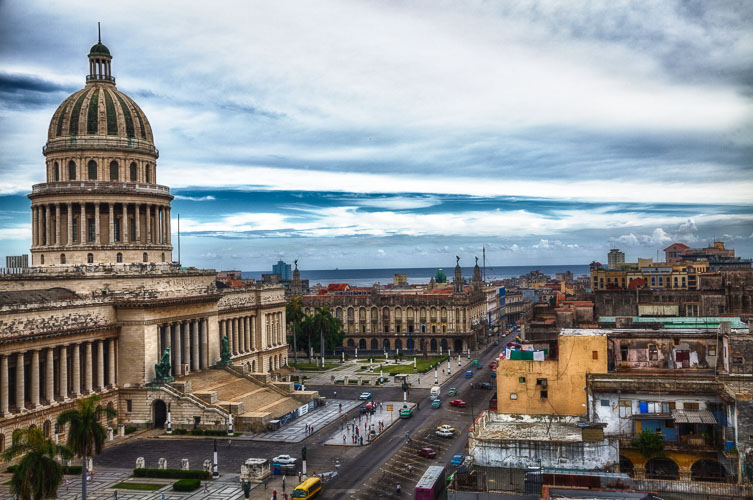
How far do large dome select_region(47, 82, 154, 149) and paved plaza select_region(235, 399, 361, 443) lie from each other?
42.3 m

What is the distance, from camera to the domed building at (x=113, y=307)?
7338 centimetres

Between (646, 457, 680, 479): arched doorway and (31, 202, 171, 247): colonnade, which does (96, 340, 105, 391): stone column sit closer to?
(31, 202, 171, 247): colonnade

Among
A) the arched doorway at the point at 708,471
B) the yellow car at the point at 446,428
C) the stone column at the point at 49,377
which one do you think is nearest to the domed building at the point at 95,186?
the stone column at the point at 49,377

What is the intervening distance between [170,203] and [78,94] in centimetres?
1802

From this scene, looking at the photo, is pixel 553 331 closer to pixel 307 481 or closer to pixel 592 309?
pixel 592 309

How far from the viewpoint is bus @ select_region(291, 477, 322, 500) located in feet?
180

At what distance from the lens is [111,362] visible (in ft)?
276

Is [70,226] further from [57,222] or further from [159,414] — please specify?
[159,414]

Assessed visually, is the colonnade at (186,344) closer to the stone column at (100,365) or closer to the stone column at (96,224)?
the stone column at (100,365)

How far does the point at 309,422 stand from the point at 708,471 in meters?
43.2

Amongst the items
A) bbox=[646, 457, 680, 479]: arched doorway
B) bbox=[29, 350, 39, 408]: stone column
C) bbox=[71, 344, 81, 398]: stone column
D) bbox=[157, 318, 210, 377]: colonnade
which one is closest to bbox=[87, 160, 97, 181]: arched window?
bbox=[157, 318, 210, 377]: colonnade

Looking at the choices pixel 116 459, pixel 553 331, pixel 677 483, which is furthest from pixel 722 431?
pixel 116 459

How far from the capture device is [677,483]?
45.8 m

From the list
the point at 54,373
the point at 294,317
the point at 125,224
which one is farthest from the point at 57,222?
the point at 294,317
